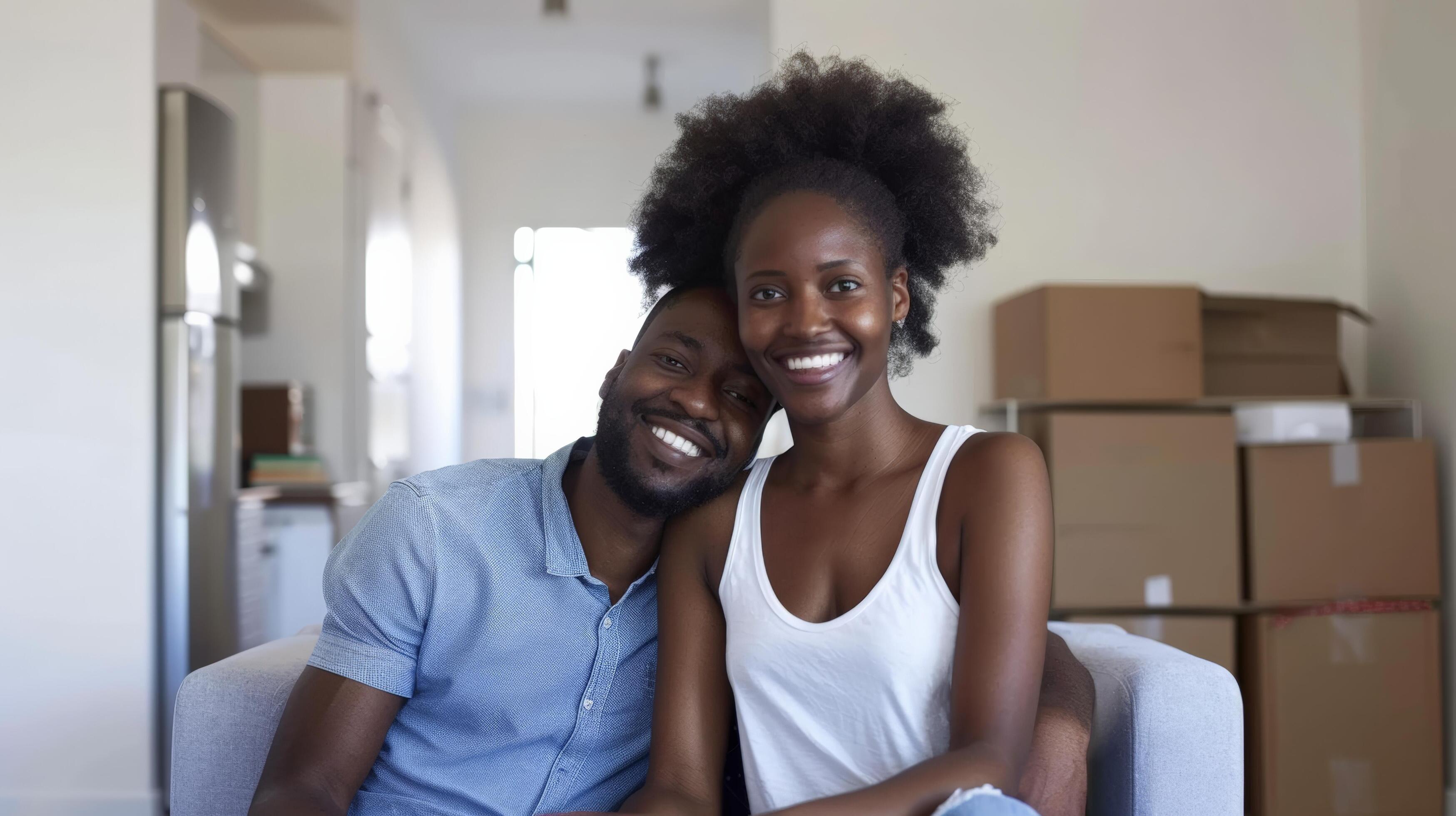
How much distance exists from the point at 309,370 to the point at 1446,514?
12.6 feet

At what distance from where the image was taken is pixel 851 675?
3.87 ft

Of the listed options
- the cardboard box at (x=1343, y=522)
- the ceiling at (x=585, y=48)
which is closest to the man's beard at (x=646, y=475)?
the cardboard box at (x=1343, y=522)

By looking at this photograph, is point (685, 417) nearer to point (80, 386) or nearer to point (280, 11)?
point (80, 386)

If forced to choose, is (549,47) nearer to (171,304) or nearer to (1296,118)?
(171,304)

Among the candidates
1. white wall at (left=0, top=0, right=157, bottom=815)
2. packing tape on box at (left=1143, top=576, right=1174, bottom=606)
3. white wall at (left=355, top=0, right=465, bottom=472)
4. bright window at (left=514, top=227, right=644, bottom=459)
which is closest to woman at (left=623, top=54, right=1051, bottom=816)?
packing tape on box at (left=1143, top=576, right=1174, bottom=606)

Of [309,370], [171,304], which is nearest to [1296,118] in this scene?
[171,304]

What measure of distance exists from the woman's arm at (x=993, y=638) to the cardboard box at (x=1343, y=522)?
1931 millimetres

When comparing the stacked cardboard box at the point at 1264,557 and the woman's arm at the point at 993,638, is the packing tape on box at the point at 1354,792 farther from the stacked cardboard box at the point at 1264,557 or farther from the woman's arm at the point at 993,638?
the woman's arm at the point at 993,638

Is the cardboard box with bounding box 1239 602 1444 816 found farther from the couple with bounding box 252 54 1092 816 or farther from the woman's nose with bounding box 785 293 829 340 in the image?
the woman's nose with bounding box 785 293 829 340

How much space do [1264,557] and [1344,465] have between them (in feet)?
1.06

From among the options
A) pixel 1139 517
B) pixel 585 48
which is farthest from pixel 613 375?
pixel 585 48

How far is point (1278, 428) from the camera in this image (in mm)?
2791

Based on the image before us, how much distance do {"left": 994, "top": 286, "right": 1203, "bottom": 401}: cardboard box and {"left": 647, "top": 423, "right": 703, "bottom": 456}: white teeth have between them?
175 cm

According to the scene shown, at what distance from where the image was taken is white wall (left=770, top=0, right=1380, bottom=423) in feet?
10.9
